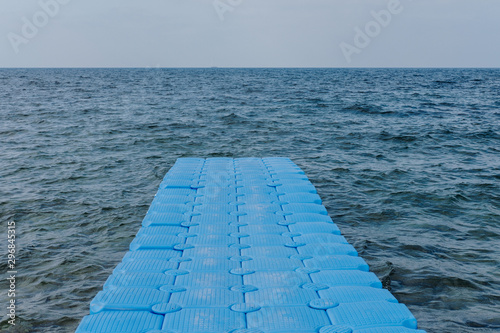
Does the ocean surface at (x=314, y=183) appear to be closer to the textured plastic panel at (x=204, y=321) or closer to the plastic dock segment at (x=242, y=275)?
the plastic dock segment at (x=242, y=275)

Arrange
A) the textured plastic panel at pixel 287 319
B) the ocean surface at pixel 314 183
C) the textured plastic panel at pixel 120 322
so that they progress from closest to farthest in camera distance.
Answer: the textured plastic panel at pixel 120 322 → the textured plastic panel at pixel 287 319 → the ocean surface at pixel 314 183

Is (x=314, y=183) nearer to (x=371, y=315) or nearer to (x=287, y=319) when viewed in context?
(x=371, y=315)

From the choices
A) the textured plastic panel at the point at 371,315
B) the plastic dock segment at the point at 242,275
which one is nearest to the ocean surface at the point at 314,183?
the plastic dock segment at the point at 242,275

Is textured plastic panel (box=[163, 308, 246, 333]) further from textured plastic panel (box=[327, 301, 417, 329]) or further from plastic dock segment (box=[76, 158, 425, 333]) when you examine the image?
textured plastic panel (box=[327, 301, 417, 329])

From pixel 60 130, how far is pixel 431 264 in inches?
715

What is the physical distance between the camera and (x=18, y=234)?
343 inches

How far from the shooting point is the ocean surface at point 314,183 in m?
6.73

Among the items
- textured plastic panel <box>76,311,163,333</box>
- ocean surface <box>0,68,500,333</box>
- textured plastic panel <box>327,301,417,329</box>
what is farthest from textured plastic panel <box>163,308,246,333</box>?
ocean surface <box>0,68,500,333</box>

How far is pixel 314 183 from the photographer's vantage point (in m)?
12.3

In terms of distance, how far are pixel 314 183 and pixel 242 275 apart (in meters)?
7.77

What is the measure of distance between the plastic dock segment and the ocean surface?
1697 mm

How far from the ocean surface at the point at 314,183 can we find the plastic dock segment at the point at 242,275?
1697mm

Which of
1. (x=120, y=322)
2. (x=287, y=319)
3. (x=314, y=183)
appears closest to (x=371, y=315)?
(x=287, y=319)

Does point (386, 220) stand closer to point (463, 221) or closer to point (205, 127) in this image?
point (463, 221)
